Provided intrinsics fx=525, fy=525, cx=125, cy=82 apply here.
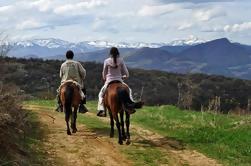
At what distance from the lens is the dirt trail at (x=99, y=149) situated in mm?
12141

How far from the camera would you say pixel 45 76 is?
79.9 metres

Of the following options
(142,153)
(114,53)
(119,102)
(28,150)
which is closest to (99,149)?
(142,153)

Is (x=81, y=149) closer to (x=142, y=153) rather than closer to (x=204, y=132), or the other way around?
(x=142, y=153)

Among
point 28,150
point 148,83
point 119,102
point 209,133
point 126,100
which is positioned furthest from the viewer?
point 148,83

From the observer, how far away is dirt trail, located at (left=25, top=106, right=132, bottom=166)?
11945mm

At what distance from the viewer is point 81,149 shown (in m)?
13.2

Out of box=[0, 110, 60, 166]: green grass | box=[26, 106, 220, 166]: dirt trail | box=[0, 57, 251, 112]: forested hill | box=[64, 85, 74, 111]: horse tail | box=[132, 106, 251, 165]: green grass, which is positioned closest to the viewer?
box=[0, 110, 60, 166]: green grass

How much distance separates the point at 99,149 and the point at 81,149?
464mm

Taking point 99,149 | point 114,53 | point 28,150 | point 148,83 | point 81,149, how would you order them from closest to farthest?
point 28,150 < point 81,149 < point 99,149 < point 114,53 < point 148,83

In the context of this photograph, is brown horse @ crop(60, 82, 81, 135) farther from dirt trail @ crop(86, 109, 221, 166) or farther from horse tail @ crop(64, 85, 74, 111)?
dirt trail @ crop(86, 109, 221, 166)

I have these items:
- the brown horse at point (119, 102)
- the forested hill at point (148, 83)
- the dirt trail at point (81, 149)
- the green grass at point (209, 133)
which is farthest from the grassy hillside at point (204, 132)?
the forested hill at point (148, 83)

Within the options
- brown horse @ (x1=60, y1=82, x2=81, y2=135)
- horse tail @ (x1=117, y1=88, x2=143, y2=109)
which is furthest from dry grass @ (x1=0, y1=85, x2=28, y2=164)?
horse tail @ (x1=117, y1=88, x2=143, y2=109)

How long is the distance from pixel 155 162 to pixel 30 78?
211ft

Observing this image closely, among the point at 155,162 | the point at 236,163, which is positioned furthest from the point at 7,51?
the point at 236,163
